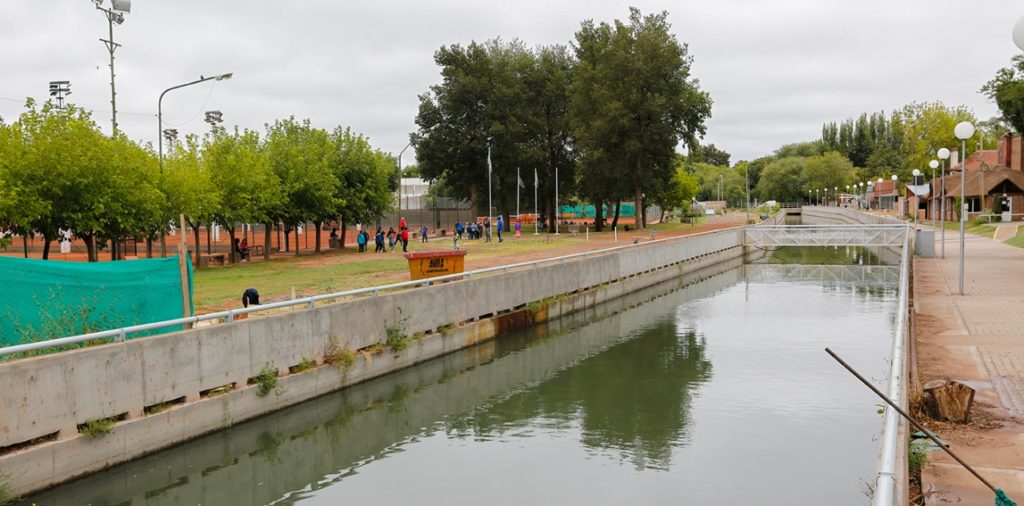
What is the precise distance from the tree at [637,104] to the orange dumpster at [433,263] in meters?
40.4

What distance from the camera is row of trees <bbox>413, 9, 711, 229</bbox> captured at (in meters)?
67.2

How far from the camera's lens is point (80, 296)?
14.3 m

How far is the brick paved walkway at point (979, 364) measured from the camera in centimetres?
970

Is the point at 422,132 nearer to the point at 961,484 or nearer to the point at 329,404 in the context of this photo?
the point at 329,404

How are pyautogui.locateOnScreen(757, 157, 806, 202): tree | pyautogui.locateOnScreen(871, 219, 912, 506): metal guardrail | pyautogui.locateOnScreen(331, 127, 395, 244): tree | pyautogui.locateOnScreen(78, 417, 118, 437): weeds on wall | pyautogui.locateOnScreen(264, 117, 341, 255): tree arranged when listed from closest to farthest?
1. pyautogui.locateOnScreen(871, 219, 912, 506): metal guardrail
2. pyautogui.locateOnScreen(78, 417, 118, 437): weeds on wall
3. pyautogui.locateOnScreen(264, 117, 341, 255): tree
4. pyautogui.locateOnScreen(331, 127, 395, 244): tree
5. pyautogui.locateOnScreen(757, 157, 806, 202): tree

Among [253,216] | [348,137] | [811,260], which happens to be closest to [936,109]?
[811,260]

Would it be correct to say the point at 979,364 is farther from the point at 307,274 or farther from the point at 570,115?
the point at 570,115

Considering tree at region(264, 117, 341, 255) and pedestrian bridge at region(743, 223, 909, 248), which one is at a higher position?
tree at region(264, 117, 341, 255)

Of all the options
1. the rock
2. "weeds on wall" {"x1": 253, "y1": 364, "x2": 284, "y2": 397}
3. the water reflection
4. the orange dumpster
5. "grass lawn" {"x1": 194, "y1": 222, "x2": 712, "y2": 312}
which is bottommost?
the water reflection

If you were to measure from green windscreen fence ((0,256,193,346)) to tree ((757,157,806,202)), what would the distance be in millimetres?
184647

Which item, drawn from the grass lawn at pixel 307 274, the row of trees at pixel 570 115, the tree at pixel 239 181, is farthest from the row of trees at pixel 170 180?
the row of trees at pixel 570 115

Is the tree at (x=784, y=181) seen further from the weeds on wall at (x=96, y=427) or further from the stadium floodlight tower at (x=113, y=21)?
the weeds on wall at (x=96, y=427)

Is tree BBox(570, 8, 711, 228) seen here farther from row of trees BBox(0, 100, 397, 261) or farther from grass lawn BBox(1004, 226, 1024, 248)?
grass lawn BBox(1004, 226, 1024, 248)

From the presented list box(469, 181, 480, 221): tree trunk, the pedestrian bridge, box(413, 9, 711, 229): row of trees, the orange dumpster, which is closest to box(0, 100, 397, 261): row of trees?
the orange dumpster
